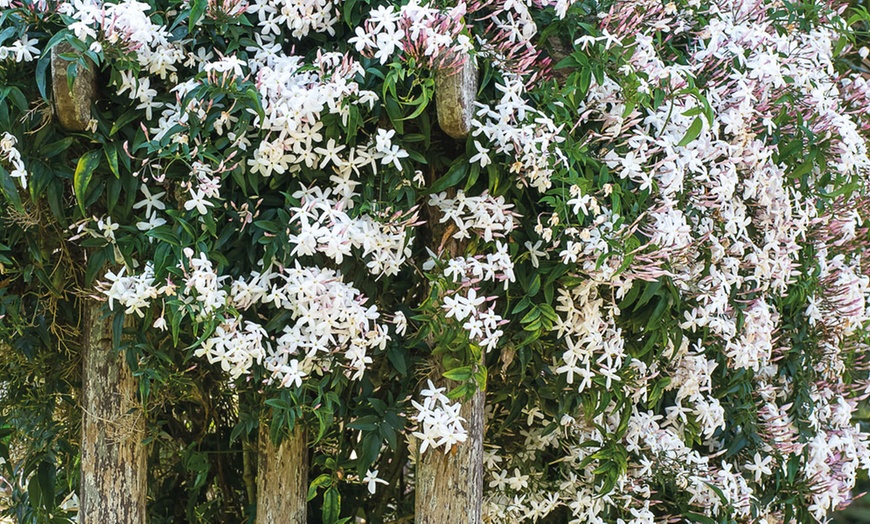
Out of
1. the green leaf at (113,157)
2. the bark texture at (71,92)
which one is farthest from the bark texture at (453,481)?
the bark texture at (71,92)

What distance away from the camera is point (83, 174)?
1871 millimetres

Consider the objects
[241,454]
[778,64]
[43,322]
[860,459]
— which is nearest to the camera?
[43,322]

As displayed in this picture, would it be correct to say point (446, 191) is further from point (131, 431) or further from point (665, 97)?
point (131, 431)

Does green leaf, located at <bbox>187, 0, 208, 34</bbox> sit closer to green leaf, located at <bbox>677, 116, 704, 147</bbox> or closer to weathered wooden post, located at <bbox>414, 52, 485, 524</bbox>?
weathered wooden post, located at <bbox>414, 52, 485, 524</bbox>

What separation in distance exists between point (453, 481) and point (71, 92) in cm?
120

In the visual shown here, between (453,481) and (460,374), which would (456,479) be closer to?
(453,481)

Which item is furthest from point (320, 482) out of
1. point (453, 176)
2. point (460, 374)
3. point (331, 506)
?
point (453, 176)

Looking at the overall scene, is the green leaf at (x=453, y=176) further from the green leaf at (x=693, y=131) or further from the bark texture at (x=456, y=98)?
the green leaf at (x=693, y=131)

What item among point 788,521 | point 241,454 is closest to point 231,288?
point 241,454

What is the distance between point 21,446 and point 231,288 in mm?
1269

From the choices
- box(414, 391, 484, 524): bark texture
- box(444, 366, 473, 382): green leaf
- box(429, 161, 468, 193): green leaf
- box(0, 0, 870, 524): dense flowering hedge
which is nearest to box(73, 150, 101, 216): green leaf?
box(0, 0, 870, 524): dense flowering hedge

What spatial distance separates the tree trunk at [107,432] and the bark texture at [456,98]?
3.12 feet

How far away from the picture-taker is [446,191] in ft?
6.83

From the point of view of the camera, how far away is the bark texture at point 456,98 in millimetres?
1861
